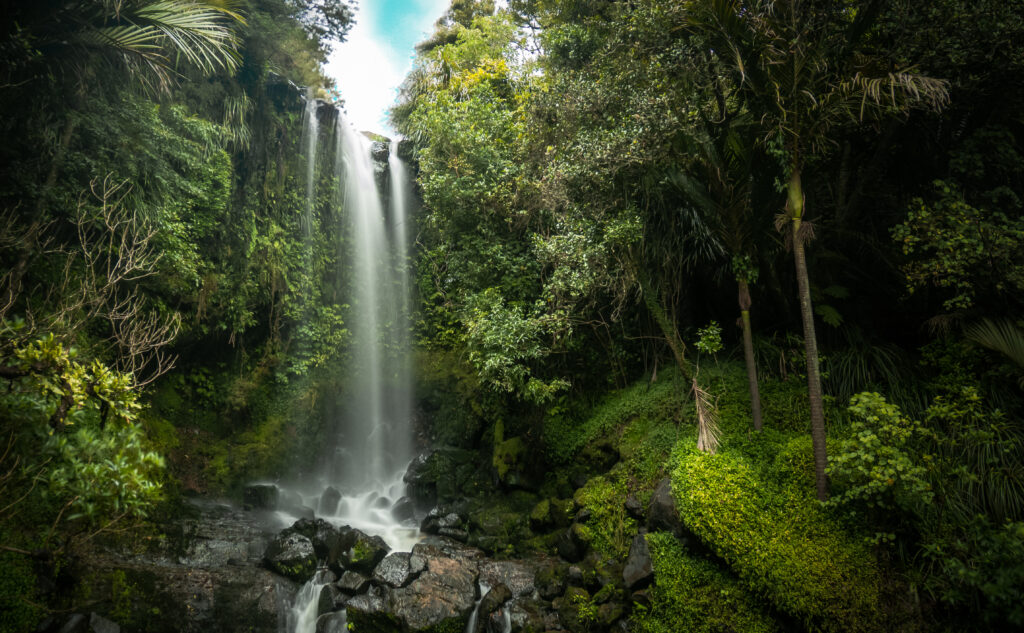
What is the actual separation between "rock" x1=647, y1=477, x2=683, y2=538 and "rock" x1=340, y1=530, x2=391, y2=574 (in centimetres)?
437

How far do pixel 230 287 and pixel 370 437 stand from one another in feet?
18.4

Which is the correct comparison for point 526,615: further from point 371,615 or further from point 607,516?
point 371,615

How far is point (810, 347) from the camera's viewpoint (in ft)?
17.1

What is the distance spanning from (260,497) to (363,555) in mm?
4194

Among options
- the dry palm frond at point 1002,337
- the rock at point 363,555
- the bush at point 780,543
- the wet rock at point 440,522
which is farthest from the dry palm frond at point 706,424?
the rock at point 363,555

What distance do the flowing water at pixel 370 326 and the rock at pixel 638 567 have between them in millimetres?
7311

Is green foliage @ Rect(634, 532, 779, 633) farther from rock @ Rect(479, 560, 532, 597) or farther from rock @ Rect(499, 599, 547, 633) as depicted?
rock @ Rect(479, 560, 532, 597)

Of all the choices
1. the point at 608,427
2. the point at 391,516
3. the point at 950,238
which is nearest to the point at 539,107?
the point at 608,427

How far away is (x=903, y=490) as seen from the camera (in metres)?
4.34

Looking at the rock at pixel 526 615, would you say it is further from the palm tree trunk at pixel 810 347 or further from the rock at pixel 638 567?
the palm tree trunk at pixel 810 347

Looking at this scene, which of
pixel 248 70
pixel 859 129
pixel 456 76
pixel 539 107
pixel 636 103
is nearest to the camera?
pixel 859 129

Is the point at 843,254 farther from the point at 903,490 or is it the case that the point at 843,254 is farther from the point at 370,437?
the point at 370,437

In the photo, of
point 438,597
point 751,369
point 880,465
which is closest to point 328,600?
point 438,597

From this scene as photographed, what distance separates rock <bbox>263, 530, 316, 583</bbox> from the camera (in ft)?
24.1
